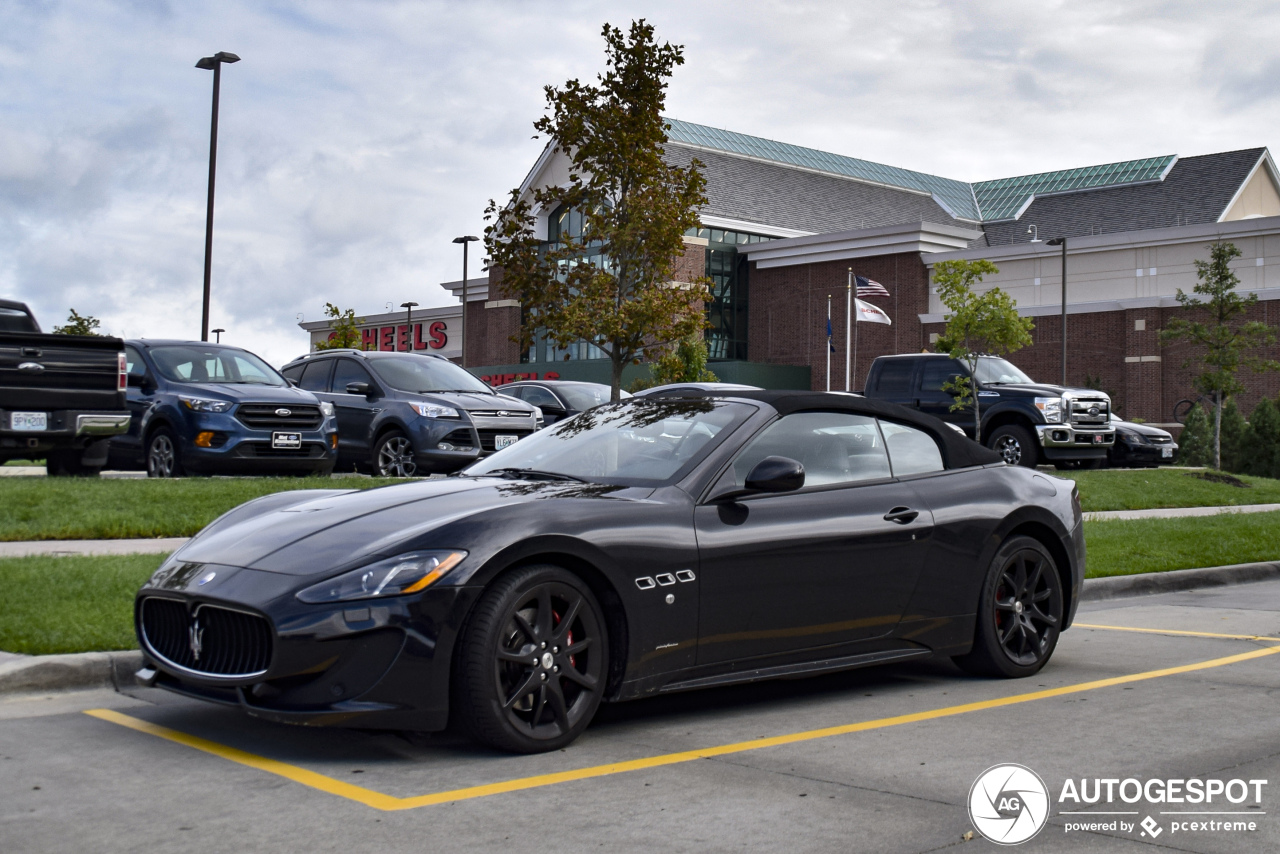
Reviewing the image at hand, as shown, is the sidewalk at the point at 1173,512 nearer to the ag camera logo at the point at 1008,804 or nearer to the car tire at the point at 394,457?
the car tire at the point at 394,457

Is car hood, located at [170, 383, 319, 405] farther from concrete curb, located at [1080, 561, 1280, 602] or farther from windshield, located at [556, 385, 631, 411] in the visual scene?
concrete curb, located at [1080, 561, 1280, 602]

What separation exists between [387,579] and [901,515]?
→ 261cm

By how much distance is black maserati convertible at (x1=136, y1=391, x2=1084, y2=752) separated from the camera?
456 cm

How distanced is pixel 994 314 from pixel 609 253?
10.3 m

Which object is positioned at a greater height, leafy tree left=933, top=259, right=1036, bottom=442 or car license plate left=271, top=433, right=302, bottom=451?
leafy tree left=933, top=259, right=1036, bottom=442

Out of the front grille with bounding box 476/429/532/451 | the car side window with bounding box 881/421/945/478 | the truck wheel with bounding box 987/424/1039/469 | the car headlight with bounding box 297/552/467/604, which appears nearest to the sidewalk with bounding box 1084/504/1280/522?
the truck wheel with bounding box 987/424/1039/469

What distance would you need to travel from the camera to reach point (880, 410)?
6.48 meters

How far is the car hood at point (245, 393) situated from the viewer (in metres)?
14.3

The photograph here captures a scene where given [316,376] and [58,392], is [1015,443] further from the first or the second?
[58,392]

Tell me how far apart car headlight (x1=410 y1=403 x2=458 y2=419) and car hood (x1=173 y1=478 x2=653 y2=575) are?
31.7ft

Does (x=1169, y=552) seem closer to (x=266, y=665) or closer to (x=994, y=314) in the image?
(x=266, y=665)

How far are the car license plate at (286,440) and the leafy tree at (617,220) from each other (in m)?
6.59

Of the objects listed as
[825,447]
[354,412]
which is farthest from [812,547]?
[354,412]

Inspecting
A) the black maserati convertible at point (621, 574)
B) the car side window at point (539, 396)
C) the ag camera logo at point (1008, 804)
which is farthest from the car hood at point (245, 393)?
the ag camera logo at point (1008, 804)
